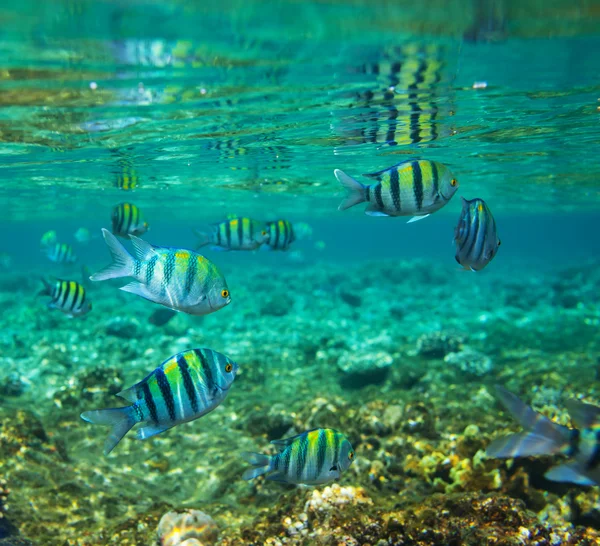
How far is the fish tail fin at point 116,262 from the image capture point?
4.03m

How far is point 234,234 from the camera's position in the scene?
741cm

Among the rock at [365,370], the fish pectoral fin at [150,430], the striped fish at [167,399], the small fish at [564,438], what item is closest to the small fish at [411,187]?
the small fish at [564,438]

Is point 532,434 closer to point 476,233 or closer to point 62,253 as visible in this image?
point 476,233

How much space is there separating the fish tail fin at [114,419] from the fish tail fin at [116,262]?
1168 millimetres

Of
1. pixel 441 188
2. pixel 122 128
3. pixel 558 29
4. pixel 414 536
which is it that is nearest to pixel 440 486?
pixel 414 536

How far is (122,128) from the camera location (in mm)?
15039

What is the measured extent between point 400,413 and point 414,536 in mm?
4626

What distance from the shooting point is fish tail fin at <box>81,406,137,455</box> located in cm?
358

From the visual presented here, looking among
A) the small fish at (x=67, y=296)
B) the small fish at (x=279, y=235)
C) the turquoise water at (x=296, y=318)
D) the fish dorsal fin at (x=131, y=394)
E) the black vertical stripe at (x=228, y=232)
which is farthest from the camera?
the small fish at (x=67, y=296)

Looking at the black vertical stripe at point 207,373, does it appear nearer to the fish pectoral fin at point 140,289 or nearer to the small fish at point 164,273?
the small fish at point 164,273

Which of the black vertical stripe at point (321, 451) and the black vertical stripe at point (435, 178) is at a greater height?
the black vertical stripe at point (435, 178)

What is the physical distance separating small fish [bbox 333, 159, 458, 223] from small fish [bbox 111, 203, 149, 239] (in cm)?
439

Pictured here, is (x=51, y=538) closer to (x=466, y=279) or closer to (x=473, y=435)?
(x=473, y=435)

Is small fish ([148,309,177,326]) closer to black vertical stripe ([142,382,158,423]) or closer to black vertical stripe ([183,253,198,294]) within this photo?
black vertical stripe ([183,253,198,294])
